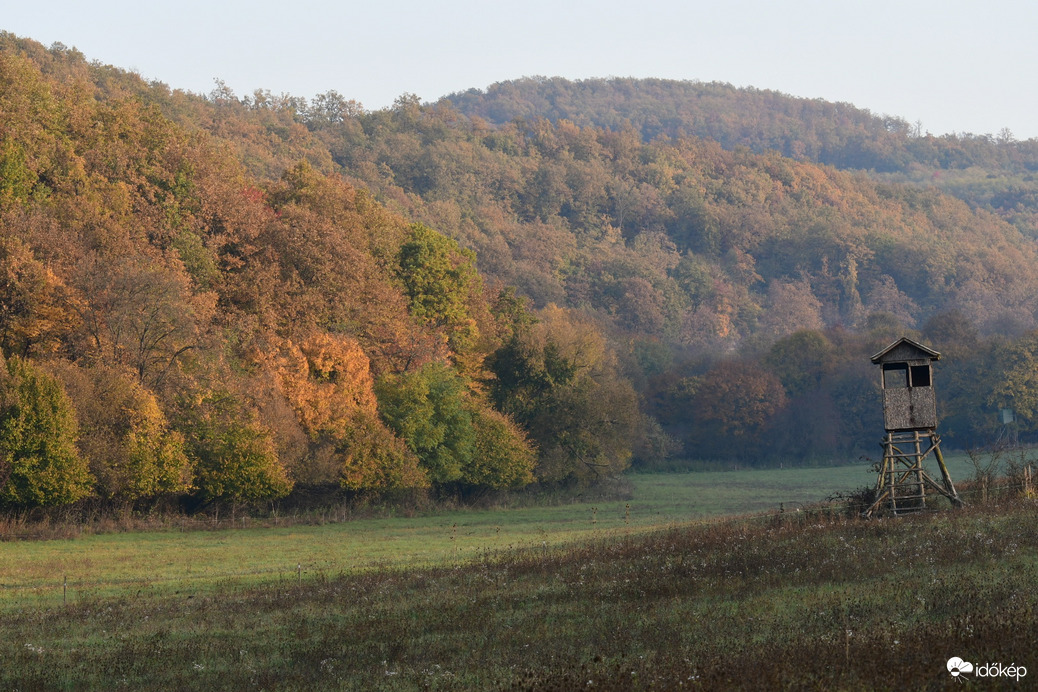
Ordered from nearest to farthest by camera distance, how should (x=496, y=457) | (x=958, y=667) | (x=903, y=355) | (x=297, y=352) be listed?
(x=958, y=667), (x=903, y=355), (x=297, y=352), (x=496, y=457)

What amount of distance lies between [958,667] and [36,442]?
42.8 metres

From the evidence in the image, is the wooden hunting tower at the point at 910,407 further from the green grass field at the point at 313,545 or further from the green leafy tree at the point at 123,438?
the green leafy tree at the point at 123,438

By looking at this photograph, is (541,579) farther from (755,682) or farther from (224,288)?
(224,288)

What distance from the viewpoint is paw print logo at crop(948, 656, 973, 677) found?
11.8 m

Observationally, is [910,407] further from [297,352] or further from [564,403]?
[564,403]

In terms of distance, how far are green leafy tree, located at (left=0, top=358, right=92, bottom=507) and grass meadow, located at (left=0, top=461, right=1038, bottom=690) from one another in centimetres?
1103

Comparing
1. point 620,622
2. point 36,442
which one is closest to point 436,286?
point 36,442

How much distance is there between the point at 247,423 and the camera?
52.9 m

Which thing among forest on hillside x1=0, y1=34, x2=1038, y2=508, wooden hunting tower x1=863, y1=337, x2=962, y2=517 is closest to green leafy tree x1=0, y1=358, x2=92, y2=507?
forest on hillside x1=0, y1=34, x2=1038, y2=508

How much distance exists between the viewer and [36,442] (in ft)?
151

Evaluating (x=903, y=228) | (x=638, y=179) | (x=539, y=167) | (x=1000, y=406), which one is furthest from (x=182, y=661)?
(x=903, y=228)

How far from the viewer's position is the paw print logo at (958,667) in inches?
465

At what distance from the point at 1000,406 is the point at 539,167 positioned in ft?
308

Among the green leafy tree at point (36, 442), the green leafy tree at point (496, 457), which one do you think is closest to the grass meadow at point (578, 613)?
the green leafy tree at point (36, 442)
